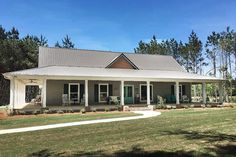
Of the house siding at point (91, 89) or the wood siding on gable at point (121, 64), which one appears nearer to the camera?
the house siding at point (91, 89)

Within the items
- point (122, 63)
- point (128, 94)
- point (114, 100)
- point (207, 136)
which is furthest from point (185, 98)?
point (207, 136)

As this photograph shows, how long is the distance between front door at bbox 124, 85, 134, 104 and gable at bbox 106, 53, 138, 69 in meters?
2.50

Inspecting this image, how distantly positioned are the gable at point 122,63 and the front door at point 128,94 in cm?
250

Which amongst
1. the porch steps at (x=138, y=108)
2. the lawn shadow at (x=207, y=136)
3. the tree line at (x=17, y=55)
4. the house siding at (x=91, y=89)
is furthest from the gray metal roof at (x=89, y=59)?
the lawn shadow at (x=207, y=136)

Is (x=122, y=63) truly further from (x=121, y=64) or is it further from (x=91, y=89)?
(x=91, y=89)

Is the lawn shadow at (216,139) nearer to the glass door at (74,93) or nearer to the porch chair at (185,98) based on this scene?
the glass door at (74,93)

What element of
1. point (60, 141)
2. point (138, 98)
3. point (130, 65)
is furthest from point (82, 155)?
point (130, 65)

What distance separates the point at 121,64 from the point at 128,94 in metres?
3.35

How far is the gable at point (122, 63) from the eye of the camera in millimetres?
28250

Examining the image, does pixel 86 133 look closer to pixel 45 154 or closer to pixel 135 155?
pixel 45 154

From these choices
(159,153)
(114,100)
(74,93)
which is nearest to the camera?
(159,153)

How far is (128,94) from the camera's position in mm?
27078

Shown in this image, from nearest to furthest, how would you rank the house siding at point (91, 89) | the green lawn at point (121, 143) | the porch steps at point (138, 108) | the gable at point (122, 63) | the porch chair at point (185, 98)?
the green lawn at point (121, 143)
the porch steps at point (138, 108)
the house siding at point (91, 89)
the gable at point (122, 63)
the porch chair at point (185, 98)

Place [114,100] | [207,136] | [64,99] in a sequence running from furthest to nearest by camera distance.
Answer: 1. [114,100]
2. [64,99]
3. [207,136]
